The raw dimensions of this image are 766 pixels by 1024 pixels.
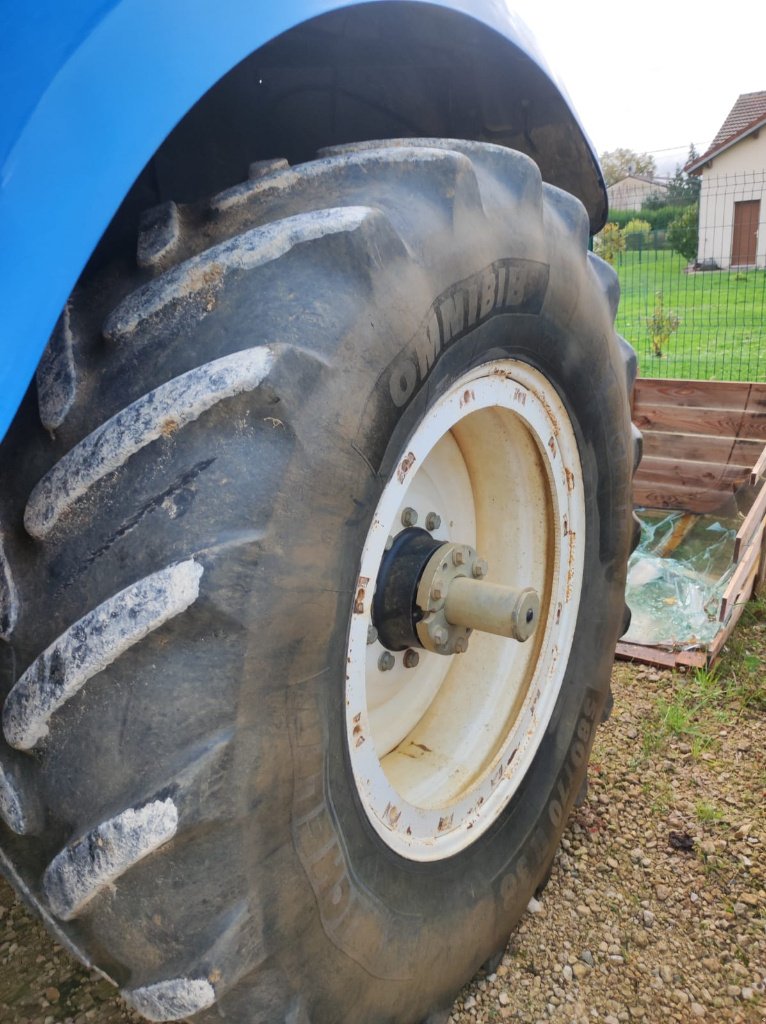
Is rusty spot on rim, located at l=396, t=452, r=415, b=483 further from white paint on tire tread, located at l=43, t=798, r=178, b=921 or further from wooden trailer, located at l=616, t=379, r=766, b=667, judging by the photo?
wooden trailer, located at l=616, t=379, r=766, b=667

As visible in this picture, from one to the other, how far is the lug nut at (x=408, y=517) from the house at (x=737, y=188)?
19759mm

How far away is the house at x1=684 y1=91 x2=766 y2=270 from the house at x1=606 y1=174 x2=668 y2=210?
253 inches

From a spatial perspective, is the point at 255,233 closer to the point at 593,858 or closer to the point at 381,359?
the point at 381,359

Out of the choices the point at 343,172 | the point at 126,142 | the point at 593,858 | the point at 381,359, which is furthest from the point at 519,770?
the point at 126,142

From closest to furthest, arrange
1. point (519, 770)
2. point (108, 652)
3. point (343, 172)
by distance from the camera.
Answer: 1. point (108, 652)
2. point (343, 172)
3. point (519, 770)

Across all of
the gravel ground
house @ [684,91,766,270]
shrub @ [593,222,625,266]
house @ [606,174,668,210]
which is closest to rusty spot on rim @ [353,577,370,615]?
the gravel ground

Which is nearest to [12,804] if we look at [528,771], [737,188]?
[528,771]

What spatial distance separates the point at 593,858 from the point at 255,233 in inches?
58.5

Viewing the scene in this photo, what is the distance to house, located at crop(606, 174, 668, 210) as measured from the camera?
1314 inches

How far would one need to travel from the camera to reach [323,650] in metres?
0.93

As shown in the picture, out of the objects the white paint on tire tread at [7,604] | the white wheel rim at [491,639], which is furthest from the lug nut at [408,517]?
the white paint on tire tread at [7,604]

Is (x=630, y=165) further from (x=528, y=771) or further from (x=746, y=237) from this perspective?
(x=528, y=771)

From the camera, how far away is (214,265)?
0.89m

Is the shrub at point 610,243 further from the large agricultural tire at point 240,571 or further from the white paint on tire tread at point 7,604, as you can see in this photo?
the white paint on tire tread at point 7,604
